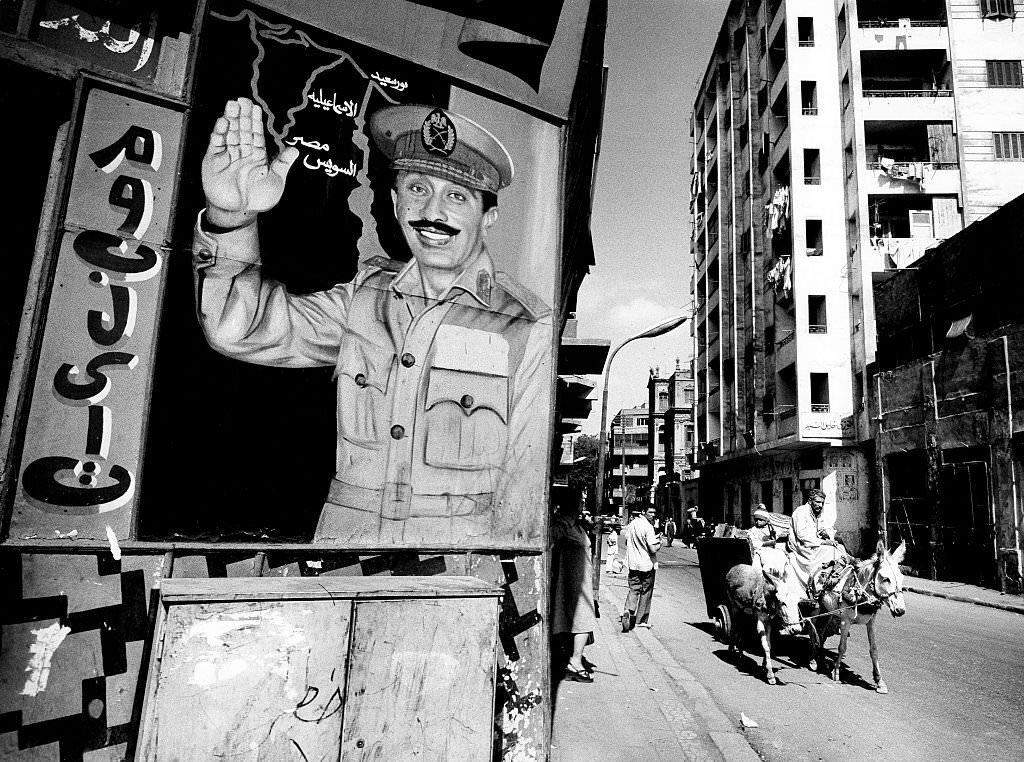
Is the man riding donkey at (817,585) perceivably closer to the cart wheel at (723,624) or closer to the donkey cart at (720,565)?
the donkey cart at (720,565)

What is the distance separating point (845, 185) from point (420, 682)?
31.2 meters

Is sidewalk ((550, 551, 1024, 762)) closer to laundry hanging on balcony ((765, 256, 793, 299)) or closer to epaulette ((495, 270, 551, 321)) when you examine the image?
epaulette ((495, 270, 551, 321))

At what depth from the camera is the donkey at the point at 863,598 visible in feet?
23.3

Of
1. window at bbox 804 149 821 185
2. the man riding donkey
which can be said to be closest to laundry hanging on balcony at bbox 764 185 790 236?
window at bbox 804 149 821 185

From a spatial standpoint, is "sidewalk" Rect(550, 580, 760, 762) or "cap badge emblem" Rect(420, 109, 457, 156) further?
"sidewalk" Rect(550, 580, 760, 762)

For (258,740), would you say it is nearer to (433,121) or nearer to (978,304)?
(433,121)

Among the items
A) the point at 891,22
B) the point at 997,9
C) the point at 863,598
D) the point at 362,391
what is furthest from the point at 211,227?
the point at 997,9

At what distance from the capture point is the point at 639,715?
6.12m

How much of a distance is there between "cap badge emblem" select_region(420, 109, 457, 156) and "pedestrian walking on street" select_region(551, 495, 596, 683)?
420cm

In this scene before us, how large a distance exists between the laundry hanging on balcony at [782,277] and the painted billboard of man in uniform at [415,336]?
27.6m

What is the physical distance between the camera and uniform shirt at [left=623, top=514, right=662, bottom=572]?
9828mm

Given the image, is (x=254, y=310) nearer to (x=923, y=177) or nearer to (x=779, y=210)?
(x=923, y=177)

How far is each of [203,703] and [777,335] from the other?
31.5 metres

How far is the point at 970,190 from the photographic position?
1048 inches
